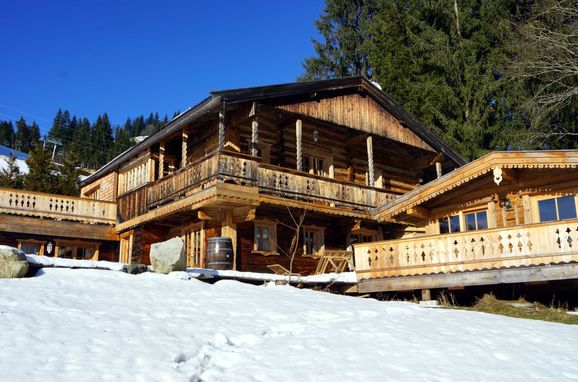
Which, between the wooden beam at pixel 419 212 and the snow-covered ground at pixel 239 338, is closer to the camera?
the snow-covered ground at pixel 239 338

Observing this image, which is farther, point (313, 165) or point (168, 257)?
point (313, 165)

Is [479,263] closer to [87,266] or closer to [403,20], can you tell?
[87,266]

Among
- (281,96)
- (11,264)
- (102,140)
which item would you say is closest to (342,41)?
(281,96)

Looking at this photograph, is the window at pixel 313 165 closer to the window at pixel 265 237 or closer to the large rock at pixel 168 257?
the window at pixel 265 237

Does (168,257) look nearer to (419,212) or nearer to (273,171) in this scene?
(273,171)

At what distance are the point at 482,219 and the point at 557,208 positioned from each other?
2.35 m

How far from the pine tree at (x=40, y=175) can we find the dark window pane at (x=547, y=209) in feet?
102

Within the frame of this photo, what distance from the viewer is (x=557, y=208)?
15.7 metres

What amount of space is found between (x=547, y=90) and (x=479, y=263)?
61.4 ft

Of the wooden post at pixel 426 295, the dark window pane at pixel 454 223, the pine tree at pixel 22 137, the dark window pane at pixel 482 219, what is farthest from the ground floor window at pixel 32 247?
the pine tree at pixel 22 137

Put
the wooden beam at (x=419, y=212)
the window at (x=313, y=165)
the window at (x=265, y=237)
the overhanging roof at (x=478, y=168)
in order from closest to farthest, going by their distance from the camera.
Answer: the overhanging roof at (x=478, y=168), the wooden beam at (x=419, y=212), the window at (x=265, y=237), the window at (x=313, y=165)

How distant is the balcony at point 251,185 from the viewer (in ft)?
54.4

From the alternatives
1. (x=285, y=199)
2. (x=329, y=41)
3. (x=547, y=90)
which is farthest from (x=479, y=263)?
(x=329, y=41)

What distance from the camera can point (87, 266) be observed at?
12266mm
